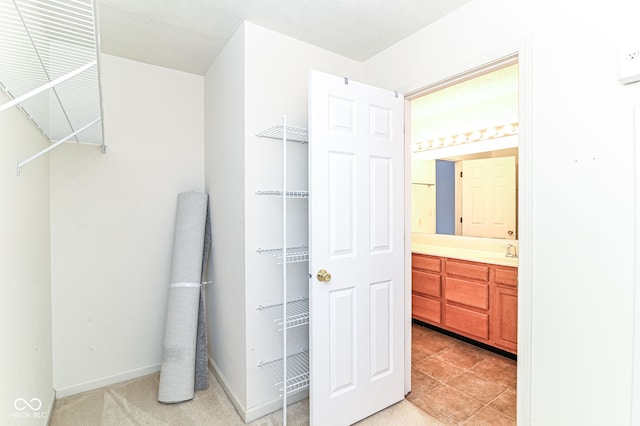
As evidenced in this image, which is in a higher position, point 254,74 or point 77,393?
point 254,74

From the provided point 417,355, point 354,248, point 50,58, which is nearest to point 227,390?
point 354,248

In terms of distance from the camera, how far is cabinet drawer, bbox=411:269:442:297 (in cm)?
325

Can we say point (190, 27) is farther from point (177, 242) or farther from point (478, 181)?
point (478, 181)

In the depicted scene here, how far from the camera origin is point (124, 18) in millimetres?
1868

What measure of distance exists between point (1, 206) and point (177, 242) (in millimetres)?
1271

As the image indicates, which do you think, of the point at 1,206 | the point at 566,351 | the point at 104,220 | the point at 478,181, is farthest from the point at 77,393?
the point at 478,181

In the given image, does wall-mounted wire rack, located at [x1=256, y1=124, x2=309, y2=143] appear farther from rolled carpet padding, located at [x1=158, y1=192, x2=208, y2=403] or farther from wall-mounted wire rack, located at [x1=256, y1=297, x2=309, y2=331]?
wall-mounted wire rack, located at [x1=256, y1=297, x2=309, y2=331]

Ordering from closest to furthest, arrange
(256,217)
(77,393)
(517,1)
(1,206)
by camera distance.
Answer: (1,206) → (517,1) → (256,217) → (77,393)

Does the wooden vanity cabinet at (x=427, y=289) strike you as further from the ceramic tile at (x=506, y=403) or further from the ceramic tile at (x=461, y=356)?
the ceramic tile at (x=506, y=403)

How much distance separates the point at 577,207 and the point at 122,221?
A: 2807 mm

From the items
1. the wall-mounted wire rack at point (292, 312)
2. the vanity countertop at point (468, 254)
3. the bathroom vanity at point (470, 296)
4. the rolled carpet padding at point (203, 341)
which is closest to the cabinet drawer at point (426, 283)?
the bathroom vanity at point (470, 296)

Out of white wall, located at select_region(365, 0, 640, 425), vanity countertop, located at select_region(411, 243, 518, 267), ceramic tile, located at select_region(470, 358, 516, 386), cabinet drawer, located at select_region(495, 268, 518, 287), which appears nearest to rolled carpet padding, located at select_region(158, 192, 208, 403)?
white wall, located at select_region(365, 0, 640, 425)

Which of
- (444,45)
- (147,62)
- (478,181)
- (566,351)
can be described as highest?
(147,62)

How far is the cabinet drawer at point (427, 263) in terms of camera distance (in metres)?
3.21
